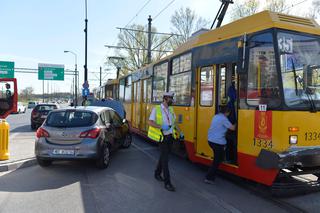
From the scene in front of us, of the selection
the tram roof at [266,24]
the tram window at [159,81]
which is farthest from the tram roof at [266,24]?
the tram window at [159,81]

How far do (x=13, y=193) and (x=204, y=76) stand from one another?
15.2 ft

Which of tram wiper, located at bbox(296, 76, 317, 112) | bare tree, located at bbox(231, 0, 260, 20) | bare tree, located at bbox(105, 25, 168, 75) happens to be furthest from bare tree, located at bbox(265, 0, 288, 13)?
tram wiper, located at bbox(296, 76, 317, 112)

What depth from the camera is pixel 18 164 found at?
8109mm

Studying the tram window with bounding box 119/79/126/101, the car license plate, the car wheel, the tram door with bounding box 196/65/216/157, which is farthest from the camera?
the tram window with bounding box 119/79/126/101

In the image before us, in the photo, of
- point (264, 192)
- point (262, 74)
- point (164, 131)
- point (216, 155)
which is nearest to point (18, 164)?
point (164, 131)

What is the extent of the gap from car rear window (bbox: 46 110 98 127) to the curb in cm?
129

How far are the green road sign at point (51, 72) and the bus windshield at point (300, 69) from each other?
36.3 meters

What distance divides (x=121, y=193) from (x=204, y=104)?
9.08 ft

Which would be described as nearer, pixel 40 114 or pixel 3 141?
pixel 3 141

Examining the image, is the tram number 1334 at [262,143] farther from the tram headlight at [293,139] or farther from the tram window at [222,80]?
the tram window at [222,80]

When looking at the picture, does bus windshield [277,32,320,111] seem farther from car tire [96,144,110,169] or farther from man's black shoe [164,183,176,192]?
car tire [96,144,110,169]

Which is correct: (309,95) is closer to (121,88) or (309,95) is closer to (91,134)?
(91,134)

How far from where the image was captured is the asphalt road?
522 cm

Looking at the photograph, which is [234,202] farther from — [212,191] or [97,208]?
[97,208]
